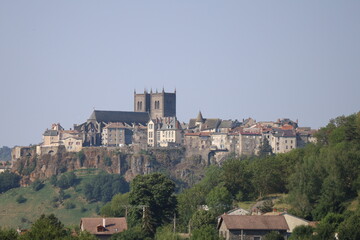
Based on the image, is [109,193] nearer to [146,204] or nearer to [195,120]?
[195,120]

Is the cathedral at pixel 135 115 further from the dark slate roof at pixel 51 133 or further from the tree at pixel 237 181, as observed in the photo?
the tree at pixel 237 181

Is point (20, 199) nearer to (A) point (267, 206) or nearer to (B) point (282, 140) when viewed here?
(B) point (282, 140)

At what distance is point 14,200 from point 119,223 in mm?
77707

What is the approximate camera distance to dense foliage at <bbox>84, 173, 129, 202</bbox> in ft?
478

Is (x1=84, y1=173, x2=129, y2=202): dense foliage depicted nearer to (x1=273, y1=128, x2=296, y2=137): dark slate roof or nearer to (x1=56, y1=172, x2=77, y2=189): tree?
(x1=56, y1=172, x2=77, y2=189): tree

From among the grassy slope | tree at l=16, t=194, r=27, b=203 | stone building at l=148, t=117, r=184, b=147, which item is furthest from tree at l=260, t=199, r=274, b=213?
stone building at l=148, t=117, r=184, b=147

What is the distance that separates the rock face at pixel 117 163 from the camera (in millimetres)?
153750

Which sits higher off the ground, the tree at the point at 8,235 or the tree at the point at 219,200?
the tree at the point at 219,200

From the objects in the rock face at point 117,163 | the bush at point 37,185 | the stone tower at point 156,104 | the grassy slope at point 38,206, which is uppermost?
the stone tower at point 156,104

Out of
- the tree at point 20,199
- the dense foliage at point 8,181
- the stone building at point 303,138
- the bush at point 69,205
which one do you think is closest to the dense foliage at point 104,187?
the bush at point 69,205

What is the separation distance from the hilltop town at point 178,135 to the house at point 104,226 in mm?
74273

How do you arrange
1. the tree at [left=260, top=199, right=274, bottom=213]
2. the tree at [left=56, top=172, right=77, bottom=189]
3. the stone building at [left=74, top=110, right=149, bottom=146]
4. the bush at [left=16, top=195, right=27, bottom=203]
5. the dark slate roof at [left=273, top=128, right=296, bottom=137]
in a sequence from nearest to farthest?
the tree at [left=260, top=199, right=274, bottom=213] < the bush at [left=16, top=195, right=27, bottom=203] < the dark slate roof at [left=273, top=128, right=296, bottom=137] < the tree at [left=56, top=172, right=77, bottom=189] < the stone building at [left=74, top=110, right=149, bottom=146]

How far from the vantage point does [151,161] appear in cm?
15438

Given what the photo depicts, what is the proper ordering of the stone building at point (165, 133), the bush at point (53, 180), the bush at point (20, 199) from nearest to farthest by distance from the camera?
the bush at point (20, 199) < the bush at point (53, 180) < the stone building at point (165, 133)
